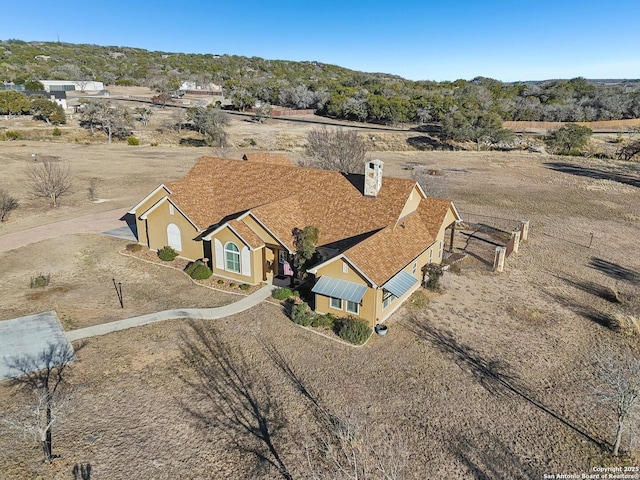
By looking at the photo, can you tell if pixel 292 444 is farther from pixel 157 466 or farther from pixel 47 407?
pixel 47 407

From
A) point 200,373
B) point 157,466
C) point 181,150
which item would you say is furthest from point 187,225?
point 181,150

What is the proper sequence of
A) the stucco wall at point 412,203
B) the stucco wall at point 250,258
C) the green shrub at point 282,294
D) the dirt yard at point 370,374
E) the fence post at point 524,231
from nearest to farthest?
1. the dirt yard at point 370,374
2. the green shrub at point 282,294
3. the stucco wall at point 250,258
4. the stucco wall at point 412,203
5. the fence post at point 524,231

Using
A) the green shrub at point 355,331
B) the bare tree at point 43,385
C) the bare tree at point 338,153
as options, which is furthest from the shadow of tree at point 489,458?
the bare tree at point 338,153

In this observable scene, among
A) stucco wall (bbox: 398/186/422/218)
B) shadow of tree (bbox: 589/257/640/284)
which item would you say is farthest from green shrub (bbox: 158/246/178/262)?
shadow of tree (bbox: 589/257/640/284)

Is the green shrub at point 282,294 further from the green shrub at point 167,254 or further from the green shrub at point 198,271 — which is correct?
the green shrub at point 167,254

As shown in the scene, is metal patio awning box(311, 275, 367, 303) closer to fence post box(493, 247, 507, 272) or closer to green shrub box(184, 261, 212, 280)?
green shrub box(184, 261, 212, 280)

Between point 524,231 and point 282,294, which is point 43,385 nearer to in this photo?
point 282,294
